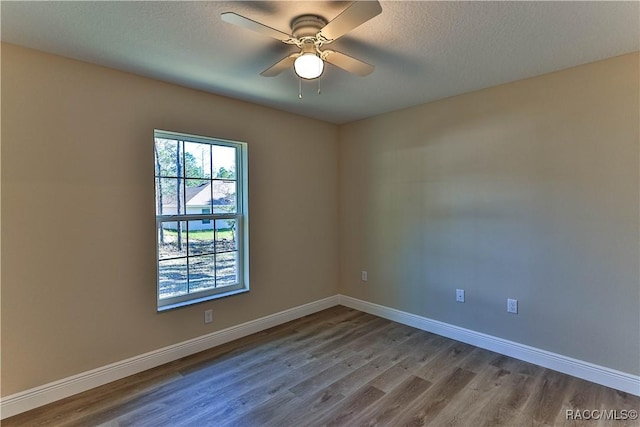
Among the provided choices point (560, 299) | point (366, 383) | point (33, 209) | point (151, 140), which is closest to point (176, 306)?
point (33, 209)

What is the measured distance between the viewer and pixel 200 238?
295cm

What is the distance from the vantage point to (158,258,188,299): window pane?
2717mm

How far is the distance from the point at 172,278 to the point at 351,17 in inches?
97.0

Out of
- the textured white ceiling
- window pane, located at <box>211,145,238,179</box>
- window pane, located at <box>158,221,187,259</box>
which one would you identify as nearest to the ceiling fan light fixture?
the textured white ceiling

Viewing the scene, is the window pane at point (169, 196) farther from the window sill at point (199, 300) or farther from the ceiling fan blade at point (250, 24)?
the ceiling fan blade at point (250, 24)

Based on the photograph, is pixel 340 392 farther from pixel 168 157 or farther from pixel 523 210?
pixel 168 157

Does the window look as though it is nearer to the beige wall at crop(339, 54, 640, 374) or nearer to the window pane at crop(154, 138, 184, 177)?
the window pane at crop(154, 138, 184, 177)

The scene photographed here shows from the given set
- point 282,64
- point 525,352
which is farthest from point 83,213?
point 525,352

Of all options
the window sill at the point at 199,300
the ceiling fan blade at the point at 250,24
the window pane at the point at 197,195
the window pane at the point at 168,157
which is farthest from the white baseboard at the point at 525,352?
the ceiling fan blade at the point at 250,24

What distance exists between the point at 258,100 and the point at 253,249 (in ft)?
4.97

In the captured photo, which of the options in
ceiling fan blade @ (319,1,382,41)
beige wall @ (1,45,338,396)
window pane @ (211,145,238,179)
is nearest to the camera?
ceiling fan blade @ (319,1,382,41)

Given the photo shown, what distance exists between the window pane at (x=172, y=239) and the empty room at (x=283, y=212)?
2 cm

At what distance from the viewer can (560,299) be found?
2.47 m

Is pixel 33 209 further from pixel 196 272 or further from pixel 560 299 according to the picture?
pixel 560 299
